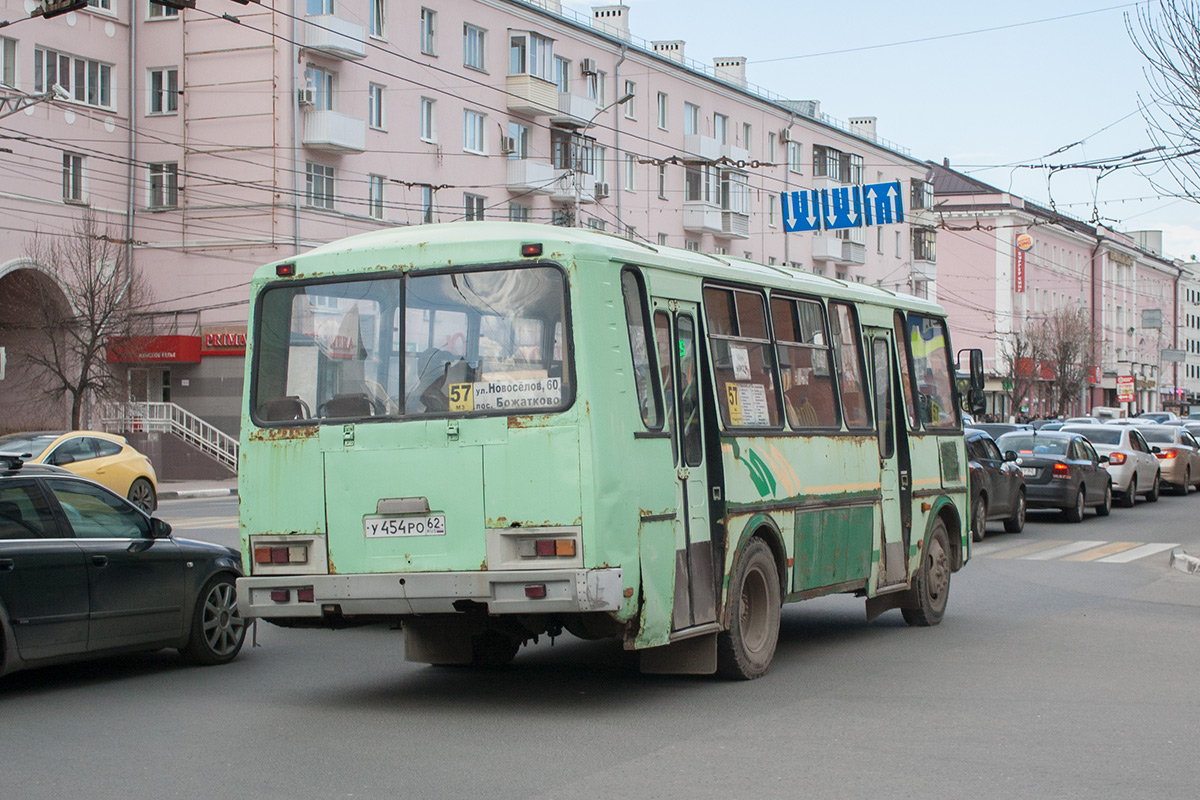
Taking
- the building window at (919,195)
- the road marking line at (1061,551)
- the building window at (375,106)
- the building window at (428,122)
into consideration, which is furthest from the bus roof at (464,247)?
the building window at (919,195)

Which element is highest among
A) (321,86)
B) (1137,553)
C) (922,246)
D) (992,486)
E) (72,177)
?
(321,86)

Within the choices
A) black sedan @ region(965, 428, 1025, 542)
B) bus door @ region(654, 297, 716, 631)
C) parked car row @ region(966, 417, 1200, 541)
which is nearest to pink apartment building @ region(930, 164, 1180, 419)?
parked car row @ region(966, 417, 1200, 541)

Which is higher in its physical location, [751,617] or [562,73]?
[562,73]

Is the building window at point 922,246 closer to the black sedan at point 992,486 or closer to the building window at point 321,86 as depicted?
the building window at point 321,86

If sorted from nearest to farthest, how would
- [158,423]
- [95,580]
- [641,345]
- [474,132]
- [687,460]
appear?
1. [641,345]
2. [687,460]
3. [95,580]
4. [158,423]
5. [474,132]

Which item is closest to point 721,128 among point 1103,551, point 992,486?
point 992,486

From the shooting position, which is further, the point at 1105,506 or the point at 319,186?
the point at 319,186

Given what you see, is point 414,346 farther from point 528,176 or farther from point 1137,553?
A: point 528,176

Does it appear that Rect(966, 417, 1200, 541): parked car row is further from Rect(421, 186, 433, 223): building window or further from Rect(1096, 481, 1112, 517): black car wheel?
Rect(421, 186, 433, 223): building window

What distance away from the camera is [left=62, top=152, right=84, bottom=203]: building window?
1702 inches

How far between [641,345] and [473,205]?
135 ft

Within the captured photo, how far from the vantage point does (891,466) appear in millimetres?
12383

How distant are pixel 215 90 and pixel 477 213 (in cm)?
933

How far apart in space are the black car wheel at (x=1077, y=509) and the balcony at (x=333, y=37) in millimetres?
24209
